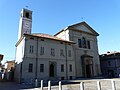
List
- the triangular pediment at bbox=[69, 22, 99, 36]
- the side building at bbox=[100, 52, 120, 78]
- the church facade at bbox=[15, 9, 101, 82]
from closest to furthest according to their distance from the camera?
the church facade at bbox=[15, 9, 101, 82] < the triangular pediment at bbox=[69, 22, 99, 36] < the side building at bbox=[100, 52, 120, 78]

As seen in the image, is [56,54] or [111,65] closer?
[56,54]

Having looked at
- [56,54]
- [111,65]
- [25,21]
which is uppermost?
[25,21]

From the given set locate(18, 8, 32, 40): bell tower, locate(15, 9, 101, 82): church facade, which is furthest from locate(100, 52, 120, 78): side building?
locate(18, 8, 32, 40): bell tower

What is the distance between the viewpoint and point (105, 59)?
41.4 metres

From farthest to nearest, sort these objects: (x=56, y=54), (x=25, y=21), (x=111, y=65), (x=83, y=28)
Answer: (x=111, y=65)
(x=25, y=21)
(x=83, y=28)
(x=56, y=54)

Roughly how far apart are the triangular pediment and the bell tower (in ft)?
43.0

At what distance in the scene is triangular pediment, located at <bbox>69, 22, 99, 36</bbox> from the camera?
109 ft

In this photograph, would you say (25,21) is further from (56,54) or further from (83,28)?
(83,28)

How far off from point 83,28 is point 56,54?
13.3 m

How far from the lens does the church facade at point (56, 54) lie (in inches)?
901

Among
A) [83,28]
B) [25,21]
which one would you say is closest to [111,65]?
[83,28]

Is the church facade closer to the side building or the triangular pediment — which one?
the triangular pediment

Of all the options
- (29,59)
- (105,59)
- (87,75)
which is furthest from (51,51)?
(105,59)

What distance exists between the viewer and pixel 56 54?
86.5 ft
